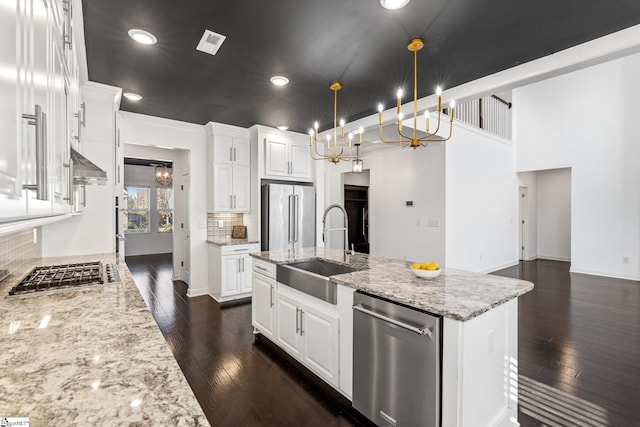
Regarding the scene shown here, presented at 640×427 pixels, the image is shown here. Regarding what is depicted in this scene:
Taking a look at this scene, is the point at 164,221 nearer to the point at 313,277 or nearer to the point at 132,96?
the point at 132,96

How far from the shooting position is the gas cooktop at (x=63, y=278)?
5.62ft

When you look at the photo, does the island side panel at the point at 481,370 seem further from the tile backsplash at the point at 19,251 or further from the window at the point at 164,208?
the window at the point at 164,208

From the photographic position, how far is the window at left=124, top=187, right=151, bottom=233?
372 inches

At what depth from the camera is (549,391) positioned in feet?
7.73

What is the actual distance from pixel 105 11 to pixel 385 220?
5.85 metres

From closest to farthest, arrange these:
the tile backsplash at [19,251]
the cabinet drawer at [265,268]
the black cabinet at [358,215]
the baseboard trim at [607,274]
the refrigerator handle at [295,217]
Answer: the tile backsplash at [19,251] → the cabinet drawer at [265,268] → the refrigerator handle at [295,217] → the baseboard trim at [607,274] → the black cabinet at [358,215]

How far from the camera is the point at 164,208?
32.9ft

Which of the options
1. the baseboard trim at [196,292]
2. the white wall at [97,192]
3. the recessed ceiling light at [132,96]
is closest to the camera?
the white wall at [97,192]

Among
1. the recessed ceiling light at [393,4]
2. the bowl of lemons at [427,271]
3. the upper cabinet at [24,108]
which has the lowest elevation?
the bowl of lemons at [427,271]

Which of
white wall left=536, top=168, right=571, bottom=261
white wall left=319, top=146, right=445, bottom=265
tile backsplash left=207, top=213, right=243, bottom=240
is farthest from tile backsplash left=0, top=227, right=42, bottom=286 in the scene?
white wall left=536, top=168, right=571, bottom=261

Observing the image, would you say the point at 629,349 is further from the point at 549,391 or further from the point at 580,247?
the point at 580,247

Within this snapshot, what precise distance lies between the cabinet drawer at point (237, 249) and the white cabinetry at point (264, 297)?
1399mm

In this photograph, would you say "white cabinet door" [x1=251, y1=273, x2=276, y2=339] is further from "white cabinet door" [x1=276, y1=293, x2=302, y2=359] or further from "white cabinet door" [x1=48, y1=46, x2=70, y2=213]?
"white cabinet door" [x1=48, y1=46, x2=70, y2=213]

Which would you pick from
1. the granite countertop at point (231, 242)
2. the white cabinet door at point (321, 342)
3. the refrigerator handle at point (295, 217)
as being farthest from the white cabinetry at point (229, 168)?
the white cabinet door at point (321, 342)
